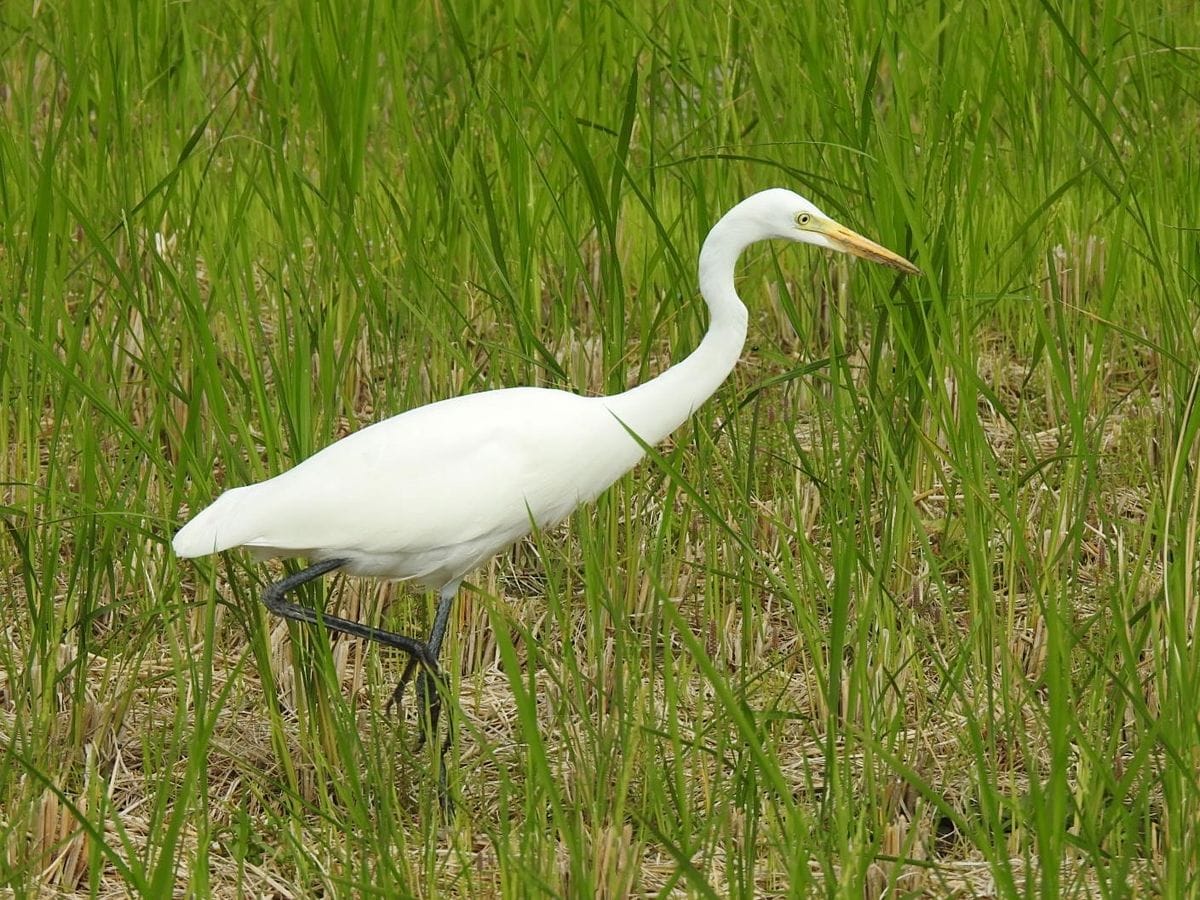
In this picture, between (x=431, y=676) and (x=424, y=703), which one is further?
(x=424, y=703)

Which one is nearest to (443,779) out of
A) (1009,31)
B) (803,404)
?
(803,404)

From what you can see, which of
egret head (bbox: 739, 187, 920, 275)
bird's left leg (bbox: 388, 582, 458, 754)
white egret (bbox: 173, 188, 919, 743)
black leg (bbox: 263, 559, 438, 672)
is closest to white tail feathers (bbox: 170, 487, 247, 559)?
white egret (bbox: 173, 188, 919, 743)

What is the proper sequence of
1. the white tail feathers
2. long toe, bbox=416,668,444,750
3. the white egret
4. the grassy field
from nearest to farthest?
the grassy field
the white tail feathers
the white egret
long toe, bbox=416,668,444,750

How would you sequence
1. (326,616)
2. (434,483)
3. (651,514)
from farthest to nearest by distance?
(651,514) < (326,616) < (434,483)

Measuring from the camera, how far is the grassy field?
1.97 m

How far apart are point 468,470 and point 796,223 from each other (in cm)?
64

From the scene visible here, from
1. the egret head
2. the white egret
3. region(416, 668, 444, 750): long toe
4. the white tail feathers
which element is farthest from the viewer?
region(416, 668, 444, 750): long toe

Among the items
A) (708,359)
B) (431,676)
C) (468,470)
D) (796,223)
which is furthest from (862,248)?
(431,676)

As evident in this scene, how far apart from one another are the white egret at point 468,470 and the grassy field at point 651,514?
0.08 metres

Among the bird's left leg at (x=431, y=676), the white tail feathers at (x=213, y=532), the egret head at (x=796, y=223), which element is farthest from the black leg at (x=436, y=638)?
the egret head at (x=796, y=223)

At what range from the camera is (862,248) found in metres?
2.62

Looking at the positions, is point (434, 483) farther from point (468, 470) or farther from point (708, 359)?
point (708, 359)

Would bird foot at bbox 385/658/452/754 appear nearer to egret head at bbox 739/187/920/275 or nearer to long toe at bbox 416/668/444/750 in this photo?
long toe at bbox 416/668/444/750

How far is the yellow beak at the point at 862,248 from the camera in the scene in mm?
2570
